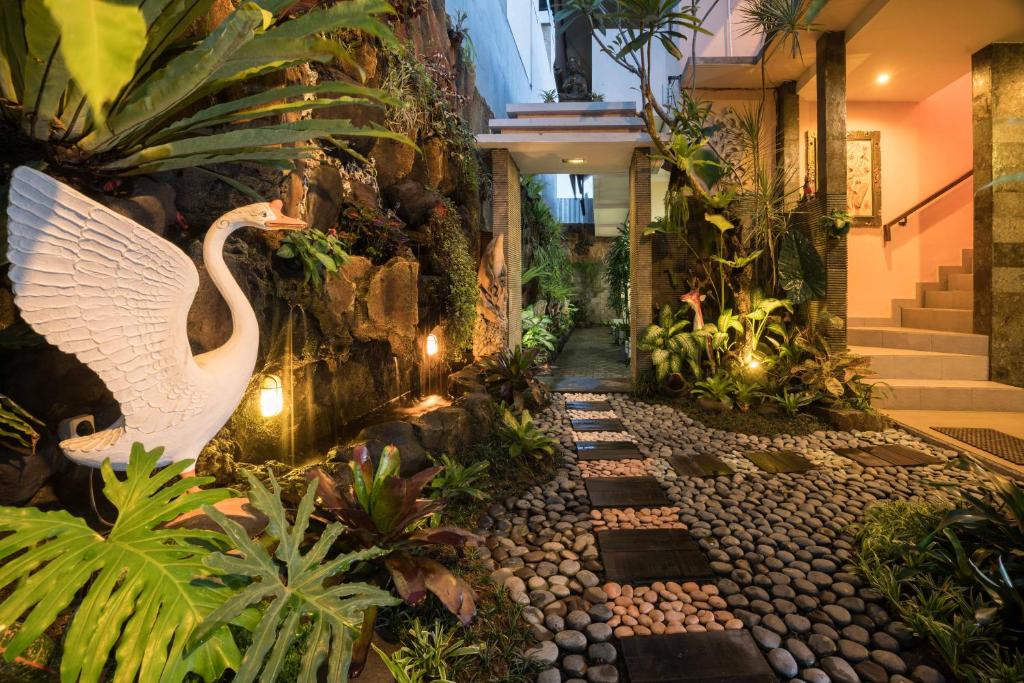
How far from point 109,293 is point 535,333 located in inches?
261

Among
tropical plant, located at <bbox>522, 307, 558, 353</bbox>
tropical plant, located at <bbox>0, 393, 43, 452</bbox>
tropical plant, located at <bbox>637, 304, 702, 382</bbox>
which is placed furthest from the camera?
tropical plant, located at <bbox>522, 307, 558, 353</bbox>

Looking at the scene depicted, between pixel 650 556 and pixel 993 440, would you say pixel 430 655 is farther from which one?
pixel 993 440

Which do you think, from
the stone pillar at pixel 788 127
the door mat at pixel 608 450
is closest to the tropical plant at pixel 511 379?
the door mat at pixel 608 450

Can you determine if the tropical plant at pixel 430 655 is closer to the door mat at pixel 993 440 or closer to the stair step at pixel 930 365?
the door mat at pixel 993 440

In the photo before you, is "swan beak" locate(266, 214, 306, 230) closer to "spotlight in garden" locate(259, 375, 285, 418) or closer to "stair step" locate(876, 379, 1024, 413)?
"spotlight in garden" locate(259, 375, 285, 418)

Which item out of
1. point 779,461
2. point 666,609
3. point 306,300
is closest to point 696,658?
point 666,609

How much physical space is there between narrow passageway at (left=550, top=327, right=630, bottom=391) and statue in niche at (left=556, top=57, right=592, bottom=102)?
20.3 feet

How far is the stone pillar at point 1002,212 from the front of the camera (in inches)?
193

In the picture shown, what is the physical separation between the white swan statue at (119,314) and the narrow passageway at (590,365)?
4.90m

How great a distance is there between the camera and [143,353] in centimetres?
146

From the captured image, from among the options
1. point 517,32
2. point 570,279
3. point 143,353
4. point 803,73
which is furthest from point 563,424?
point 517,32

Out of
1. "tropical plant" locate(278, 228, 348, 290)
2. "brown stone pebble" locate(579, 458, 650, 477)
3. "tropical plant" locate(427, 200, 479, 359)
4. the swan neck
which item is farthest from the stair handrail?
the swan neck

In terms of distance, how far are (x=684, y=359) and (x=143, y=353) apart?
5.17 m

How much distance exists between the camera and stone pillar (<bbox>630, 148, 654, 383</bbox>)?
19.6 feet
